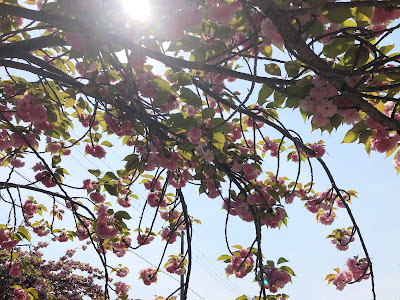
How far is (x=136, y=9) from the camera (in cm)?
151

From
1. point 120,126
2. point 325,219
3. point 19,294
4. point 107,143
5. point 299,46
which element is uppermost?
point 325,219

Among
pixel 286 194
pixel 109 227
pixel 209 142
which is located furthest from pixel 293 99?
pixel 109 227

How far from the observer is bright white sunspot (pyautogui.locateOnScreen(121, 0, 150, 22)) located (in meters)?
1.47

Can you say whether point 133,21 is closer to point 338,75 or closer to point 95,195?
point 338,75

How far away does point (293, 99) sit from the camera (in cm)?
153

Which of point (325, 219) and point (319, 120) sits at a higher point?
point (325, 219)

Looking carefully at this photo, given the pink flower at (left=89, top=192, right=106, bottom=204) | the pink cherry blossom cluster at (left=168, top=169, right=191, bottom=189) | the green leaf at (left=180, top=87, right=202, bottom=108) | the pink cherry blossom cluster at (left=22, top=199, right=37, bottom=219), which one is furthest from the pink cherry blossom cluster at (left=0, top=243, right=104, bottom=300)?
the green leaf at (left=180, top=87, right=202, bottom=108)

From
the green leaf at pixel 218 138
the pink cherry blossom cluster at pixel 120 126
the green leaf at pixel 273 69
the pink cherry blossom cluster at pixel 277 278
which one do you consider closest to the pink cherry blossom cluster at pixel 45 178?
the pink cherry blossom cluster at pixel 120 126

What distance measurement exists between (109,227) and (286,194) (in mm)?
1646

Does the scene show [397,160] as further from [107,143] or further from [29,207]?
[29,207]

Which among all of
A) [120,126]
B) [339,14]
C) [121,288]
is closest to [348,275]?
[120,126]

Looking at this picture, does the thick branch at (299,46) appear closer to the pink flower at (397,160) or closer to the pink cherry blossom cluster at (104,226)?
the pink flower at (397,160)

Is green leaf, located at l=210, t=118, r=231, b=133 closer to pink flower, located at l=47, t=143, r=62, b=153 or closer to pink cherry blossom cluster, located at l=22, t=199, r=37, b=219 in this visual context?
pink flower, located at l=47, t=143, r=62, b=153

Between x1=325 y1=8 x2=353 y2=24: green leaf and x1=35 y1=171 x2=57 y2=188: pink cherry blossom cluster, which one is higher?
x1=35 y1=171 x2=57 y2=188: pink cherry blossom cluster
